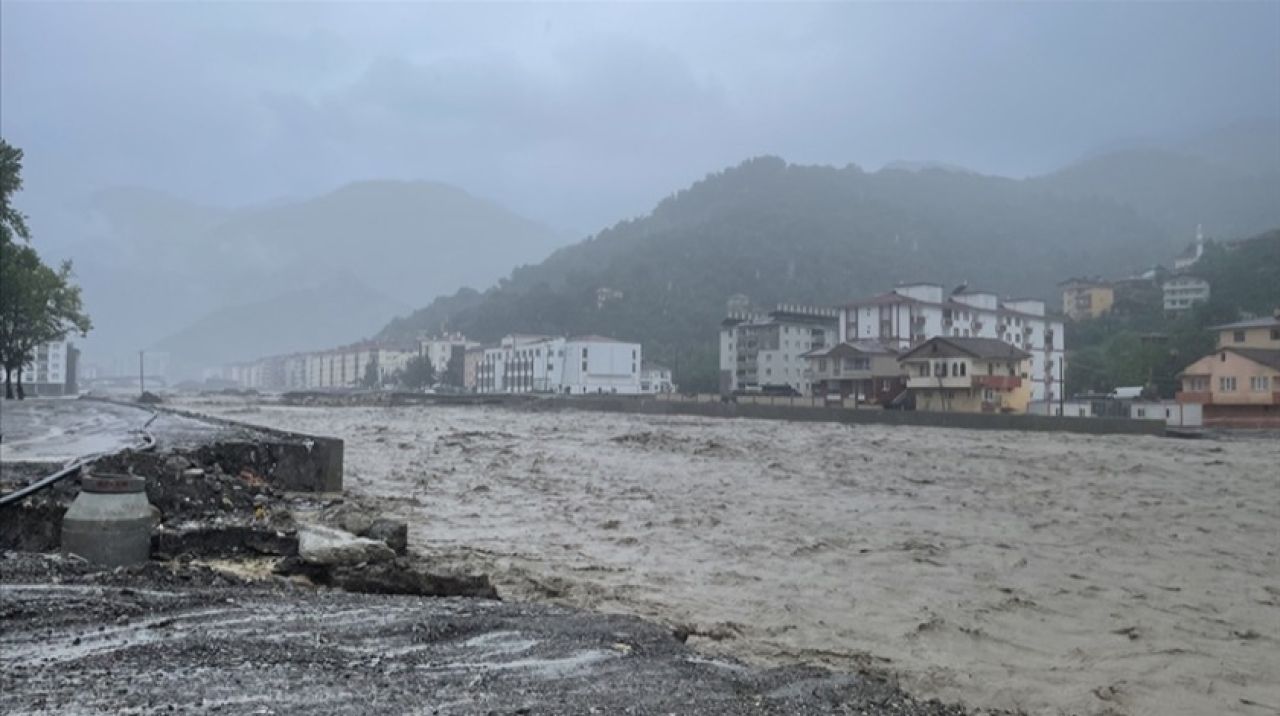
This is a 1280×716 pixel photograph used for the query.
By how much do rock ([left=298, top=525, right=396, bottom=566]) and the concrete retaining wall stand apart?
38.6m

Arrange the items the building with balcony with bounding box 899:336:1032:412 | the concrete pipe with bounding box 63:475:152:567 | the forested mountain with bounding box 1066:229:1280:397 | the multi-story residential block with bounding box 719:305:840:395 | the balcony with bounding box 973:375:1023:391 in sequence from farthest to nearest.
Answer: the multi-story residential block with bounding box 719:305:840:395, the building with balcony with bounding box 899:336:1032:412, the balcony with bounding box 973:375:1023:391, the forested mountain with bounding box 1066:229:1280:397, the concrete pipe with bounding box 63:475:152:567

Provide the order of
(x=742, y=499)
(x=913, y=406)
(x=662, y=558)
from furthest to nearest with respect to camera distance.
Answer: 1. (x=913, y=406)
2. (x=742, y=499)
3. (x=662, y=558)

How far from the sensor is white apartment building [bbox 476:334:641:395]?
107m

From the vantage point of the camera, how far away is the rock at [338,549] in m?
7.16

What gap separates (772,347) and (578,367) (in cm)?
2953

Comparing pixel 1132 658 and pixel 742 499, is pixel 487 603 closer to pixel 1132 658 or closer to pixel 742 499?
pixel 1132 658

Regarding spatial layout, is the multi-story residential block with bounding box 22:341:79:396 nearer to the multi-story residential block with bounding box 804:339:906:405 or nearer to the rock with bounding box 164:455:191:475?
the multi-story residential block with bounding box 804:339:906:405

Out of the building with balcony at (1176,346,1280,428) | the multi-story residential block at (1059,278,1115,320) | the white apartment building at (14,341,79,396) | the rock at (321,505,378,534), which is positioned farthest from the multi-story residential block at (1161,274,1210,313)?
the white apartment building at (14,341,79,396)

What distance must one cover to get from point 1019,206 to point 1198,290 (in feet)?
365

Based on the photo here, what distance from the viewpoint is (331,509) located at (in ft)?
35.4

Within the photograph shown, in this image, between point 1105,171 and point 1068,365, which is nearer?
point 1068,365

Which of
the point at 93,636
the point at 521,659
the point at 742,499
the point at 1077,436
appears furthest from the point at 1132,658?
the point at 1077,436

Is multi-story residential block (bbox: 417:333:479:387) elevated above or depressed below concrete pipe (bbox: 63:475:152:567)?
above

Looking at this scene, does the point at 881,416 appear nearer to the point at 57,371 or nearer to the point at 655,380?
the point at 655,380
